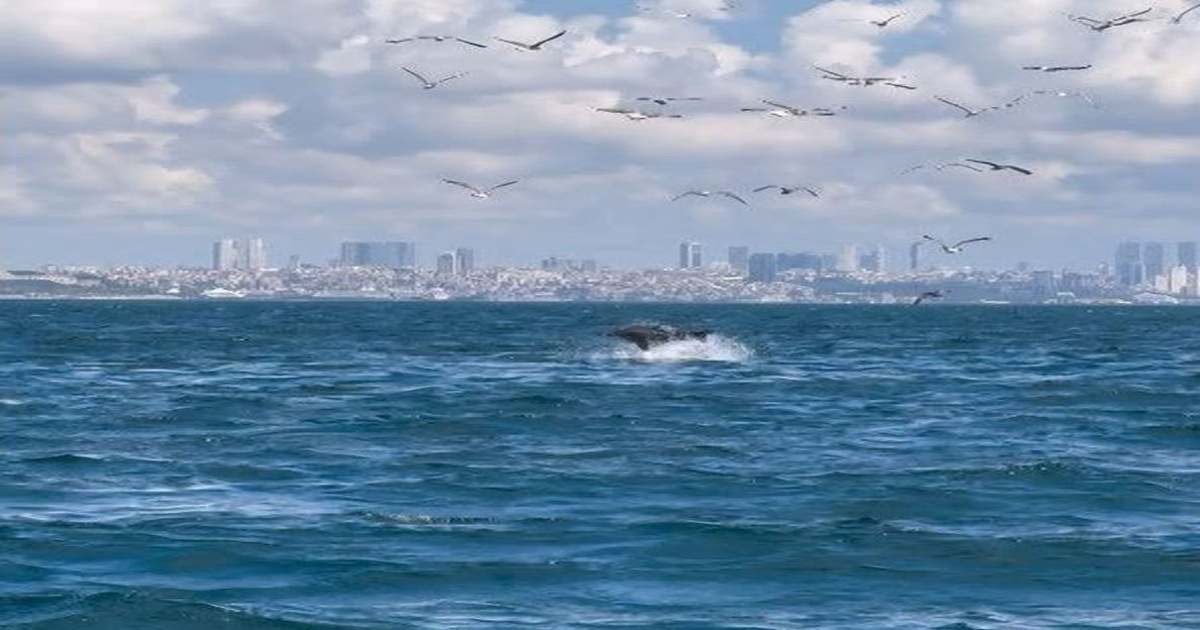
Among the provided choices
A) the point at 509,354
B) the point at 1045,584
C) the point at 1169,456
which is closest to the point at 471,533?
the point at 1045,584

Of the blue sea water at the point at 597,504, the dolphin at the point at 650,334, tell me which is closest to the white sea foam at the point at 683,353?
the dolphin at the point at 650,334

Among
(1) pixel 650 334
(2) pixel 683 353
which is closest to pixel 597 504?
(1) pixel 650 334

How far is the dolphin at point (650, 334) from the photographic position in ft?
300

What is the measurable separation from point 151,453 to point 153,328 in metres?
108

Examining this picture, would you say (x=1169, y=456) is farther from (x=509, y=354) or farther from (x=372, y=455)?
(x=509, y=354)

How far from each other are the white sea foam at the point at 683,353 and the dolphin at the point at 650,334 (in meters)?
0.18

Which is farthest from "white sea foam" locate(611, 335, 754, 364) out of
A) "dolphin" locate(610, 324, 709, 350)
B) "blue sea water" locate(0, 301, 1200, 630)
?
"blue sea water" locate(0, 301, 1200, 630)

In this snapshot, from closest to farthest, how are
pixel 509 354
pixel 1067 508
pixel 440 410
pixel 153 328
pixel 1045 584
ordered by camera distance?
pixel 1045 584
pixel 1067 508
pixel 440 410
pixel 509 354
pixel 153 328

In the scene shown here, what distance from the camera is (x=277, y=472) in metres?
42.2

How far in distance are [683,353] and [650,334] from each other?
2.01 m

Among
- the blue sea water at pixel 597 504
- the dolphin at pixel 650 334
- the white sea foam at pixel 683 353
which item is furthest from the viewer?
the dolphin at pixel 650 334

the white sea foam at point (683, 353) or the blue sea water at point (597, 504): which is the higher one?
the white sea foam at point (683, 353)

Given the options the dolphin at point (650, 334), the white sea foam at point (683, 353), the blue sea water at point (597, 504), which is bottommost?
the blue sea water at point (597, 504)

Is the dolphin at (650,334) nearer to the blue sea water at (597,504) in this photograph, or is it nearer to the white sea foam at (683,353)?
the white sea foam at (683,353)
